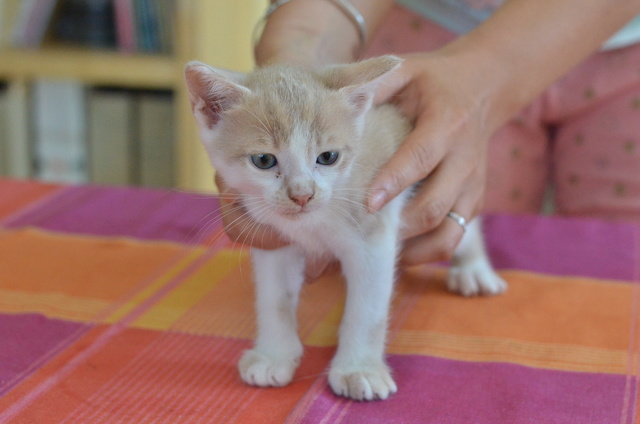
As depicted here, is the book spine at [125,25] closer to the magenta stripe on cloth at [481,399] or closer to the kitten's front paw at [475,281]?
the kitten's front paw at [475,281]

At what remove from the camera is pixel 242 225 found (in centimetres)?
102

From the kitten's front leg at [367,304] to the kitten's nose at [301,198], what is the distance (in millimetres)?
108

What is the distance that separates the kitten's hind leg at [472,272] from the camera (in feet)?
3.88

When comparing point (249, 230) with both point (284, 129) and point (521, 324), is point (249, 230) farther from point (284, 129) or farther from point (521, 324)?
point (521, 324)

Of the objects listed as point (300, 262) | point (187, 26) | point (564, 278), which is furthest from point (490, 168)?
point (187, 26)

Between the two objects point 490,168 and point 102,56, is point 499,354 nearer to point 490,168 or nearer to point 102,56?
point 490,168

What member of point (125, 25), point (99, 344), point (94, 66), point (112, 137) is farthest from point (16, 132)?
point (99, 344)

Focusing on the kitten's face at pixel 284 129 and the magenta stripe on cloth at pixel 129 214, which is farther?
the magenta stripe on cloth at pixel 129 214

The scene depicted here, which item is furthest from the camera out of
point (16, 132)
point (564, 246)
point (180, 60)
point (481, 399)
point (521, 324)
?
point (16, 132)

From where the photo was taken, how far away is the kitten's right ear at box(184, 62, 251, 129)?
900 mm

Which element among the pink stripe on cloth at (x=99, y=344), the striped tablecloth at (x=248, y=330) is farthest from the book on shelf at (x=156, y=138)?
the pink stripe on cloth at (x=99, y=344)

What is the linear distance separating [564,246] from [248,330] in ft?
2.30

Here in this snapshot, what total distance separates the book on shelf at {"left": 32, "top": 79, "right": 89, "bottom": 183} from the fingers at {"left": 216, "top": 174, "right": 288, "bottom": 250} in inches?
71.7

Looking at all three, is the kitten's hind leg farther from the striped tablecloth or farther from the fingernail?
the fingernail
